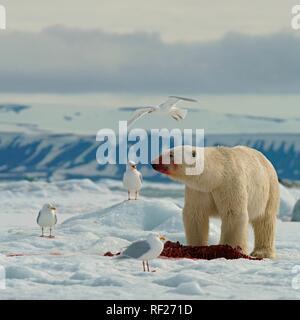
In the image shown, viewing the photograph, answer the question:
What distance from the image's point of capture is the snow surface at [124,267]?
8.70 metres

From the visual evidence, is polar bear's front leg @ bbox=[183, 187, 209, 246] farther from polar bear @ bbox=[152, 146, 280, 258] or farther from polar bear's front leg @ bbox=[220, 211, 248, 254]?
polar bear's front leg @ bbox=[220, 211, 248, 254]

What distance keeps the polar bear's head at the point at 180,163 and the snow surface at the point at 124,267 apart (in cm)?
114

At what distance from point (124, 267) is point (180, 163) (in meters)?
1.67

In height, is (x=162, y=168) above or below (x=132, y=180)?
below

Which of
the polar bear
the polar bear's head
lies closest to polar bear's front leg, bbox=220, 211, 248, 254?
the polar bear

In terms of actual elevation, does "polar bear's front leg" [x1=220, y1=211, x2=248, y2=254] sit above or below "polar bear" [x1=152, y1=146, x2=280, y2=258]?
below

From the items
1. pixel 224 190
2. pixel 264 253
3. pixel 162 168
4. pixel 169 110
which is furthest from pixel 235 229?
pixel 169 110

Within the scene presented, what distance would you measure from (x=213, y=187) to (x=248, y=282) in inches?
94.1

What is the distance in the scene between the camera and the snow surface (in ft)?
28.6

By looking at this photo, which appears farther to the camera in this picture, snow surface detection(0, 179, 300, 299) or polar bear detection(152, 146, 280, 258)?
polar bear detection(152, 146, 280, 258)

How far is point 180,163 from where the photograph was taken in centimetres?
1125

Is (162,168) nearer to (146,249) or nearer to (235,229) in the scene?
(235,229)

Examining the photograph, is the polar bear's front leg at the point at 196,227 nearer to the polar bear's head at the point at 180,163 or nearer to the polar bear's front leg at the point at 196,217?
the polar bear's front leg at the point at 196,217
